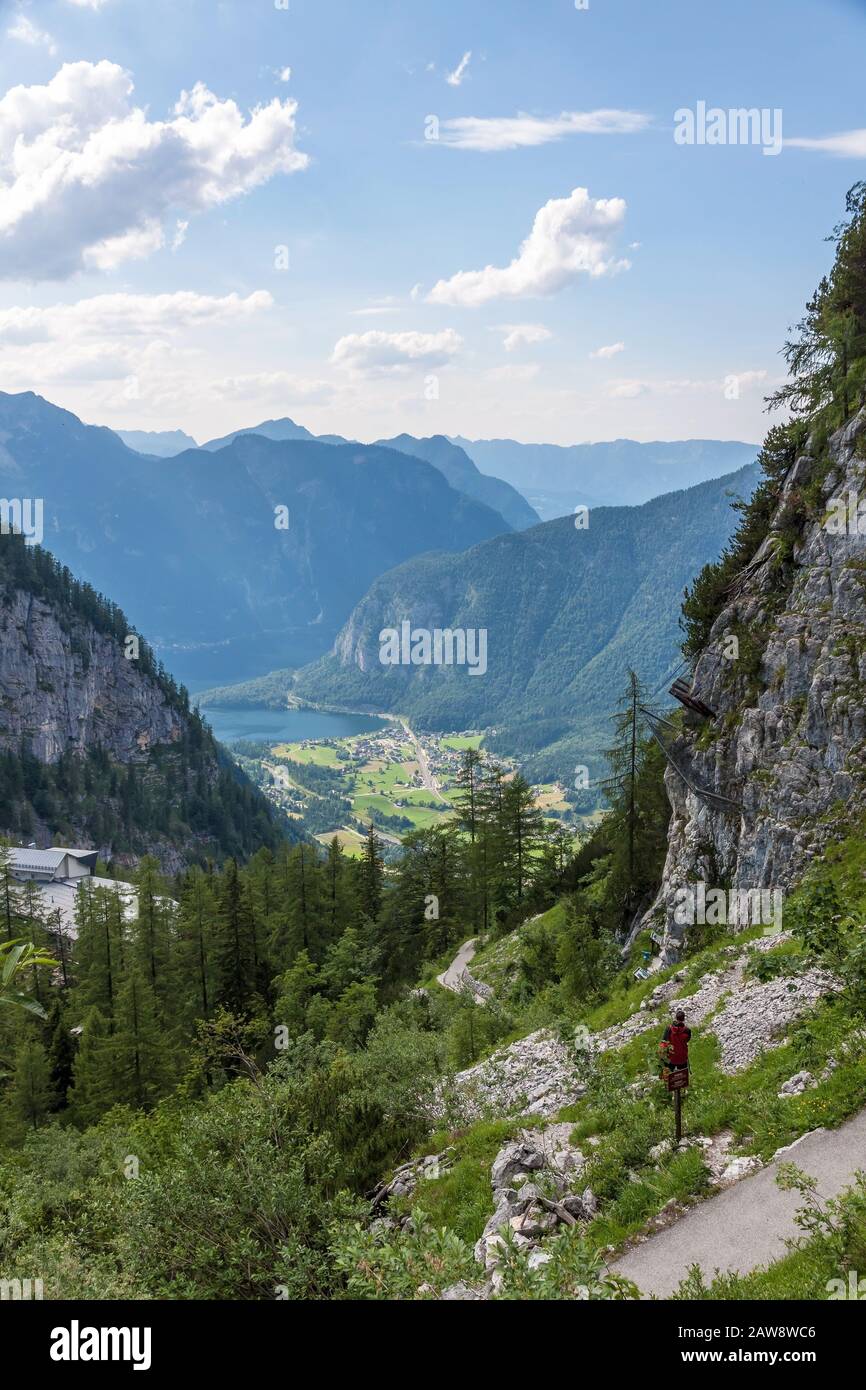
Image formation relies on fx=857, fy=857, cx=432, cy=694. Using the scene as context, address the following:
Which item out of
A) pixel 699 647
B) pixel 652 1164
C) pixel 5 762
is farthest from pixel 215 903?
pixel 5 762

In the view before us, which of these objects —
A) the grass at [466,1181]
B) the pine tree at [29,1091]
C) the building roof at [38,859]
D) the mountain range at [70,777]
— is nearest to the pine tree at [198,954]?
the pine tree at [29,1091]

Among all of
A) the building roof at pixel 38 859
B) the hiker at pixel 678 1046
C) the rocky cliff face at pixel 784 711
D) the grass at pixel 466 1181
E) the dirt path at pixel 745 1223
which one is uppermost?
the rocky cliff face at pixel 784 711

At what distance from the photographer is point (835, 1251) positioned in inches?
391

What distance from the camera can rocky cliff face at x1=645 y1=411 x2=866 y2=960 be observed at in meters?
25.6

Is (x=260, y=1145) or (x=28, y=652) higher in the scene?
(x=28, y=652)

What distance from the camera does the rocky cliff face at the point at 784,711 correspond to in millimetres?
25625

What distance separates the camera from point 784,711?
1112 inches

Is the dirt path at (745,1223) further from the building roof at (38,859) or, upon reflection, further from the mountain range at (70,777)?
the mountain range at (70,777)

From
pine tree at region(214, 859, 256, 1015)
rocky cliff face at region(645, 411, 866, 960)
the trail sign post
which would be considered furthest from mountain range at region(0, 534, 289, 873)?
the trail sign post

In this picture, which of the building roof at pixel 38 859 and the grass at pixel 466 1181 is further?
the building roof at pixel 38 859

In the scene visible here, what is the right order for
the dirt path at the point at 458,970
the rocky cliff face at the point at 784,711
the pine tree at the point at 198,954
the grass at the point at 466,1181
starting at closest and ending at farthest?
1. the grass at the point at 466,1181
2. the rocky cliff face at the point at 784,711
3. the dirt path at the point at 458,970
4. the pine tree at the point at 198,954

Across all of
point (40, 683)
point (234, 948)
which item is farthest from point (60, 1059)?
point (40, 683)

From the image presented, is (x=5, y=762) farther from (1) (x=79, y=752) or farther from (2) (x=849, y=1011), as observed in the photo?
(2) (x=849, y=1011)
